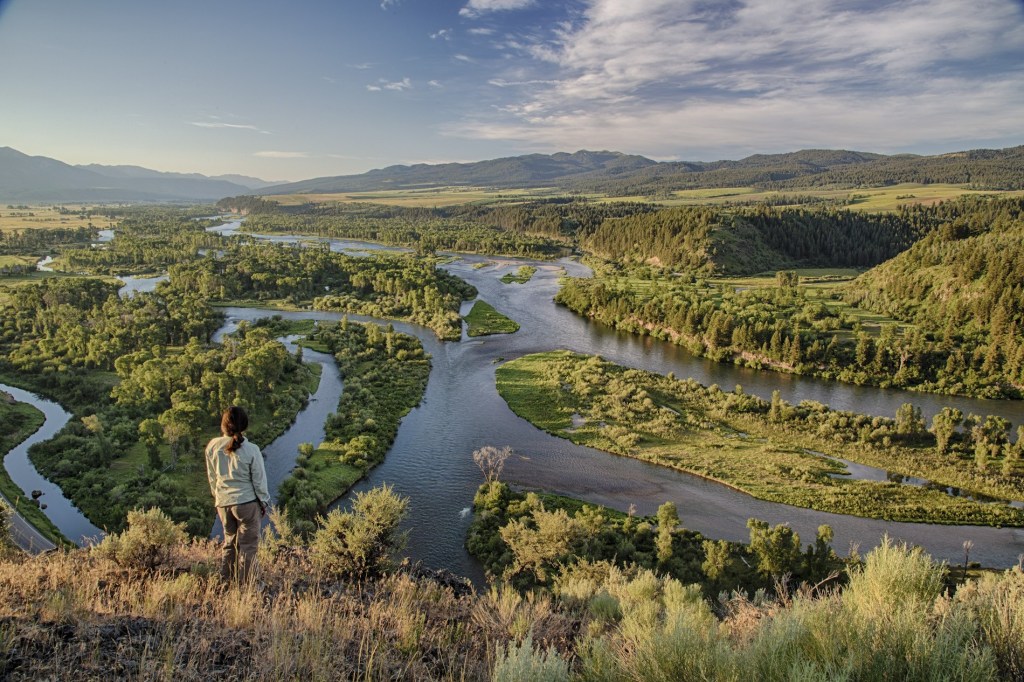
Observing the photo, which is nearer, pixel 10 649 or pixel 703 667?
pixel 703 667

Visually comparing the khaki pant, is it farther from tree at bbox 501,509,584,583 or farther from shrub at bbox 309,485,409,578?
tree at bbox 501,509,584,583

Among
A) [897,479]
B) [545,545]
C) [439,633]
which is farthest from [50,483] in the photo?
[897,479]

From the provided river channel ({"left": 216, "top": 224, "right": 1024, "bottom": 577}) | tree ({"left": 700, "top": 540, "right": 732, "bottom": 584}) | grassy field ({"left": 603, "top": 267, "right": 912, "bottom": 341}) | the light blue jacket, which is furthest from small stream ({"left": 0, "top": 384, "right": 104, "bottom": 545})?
grassy field ({"left": 603, "top": 267, "right": 912, "bottom": 341})

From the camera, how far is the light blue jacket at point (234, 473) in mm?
8312

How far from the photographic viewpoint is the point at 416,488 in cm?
2992

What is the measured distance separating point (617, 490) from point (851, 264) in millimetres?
107020

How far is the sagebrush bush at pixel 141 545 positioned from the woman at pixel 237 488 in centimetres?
150

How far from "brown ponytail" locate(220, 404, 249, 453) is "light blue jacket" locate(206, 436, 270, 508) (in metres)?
0.06

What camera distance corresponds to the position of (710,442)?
35.5 meters

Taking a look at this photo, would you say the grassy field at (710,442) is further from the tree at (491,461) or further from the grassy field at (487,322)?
the grassy field at (487,322)

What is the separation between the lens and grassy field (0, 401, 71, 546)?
25.2 m

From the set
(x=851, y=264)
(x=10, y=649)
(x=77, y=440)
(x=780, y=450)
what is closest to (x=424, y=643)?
(x=10, y=649)

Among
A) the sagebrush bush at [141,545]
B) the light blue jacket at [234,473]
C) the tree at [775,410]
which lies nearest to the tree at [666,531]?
the tree at [775,410]

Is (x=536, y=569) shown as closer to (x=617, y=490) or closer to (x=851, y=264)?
(x=617, y=490)
